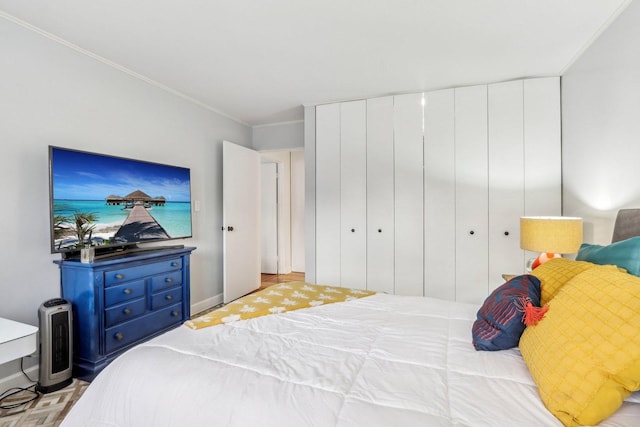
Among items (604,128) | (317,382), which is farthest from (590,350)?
(604,128)

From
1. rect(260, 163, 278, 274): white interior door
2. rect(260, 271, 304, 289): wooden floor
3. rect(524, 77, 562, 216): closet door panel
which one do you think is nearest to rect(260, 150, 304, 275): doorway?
rect(260, 163, 278, 274): white interior door

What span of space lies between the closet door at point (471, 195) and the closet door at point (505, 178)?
65 millimetres

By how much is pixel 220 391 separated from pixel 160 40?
98.3 inches

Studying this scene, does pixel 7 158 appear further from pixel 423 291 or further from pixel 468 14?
pixel 423 291

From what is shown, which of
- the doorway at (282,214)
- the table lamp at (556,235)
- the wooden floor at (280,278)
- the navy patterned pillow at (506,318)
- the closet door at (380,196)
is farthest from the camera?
the doorway at (282,214)

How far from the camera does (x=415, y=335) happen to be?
4.56 ft

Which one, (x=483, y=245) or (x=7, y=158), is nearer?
(x=7, y=158)

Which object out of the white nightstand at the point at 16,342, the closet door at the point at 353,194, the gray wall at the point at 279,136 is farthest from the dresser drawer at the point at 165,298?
the gray wall at the point at 279,136

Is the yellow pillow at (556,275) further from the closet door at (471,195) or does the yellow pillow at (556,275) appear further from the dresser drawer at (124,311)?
the dresser drawer at (124,311)

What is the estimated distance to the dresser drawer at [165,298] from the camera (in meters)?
2.68

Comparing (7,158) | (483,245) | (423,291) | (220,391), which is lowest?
(423,291)

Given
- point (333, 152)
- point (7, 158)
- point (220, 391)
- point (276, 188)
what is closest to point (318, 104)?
point (333, 152)

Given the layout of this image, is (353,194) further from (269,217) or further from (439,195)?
(269,217)

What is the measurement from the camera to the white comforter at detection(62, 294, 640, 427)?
870 millimetres
